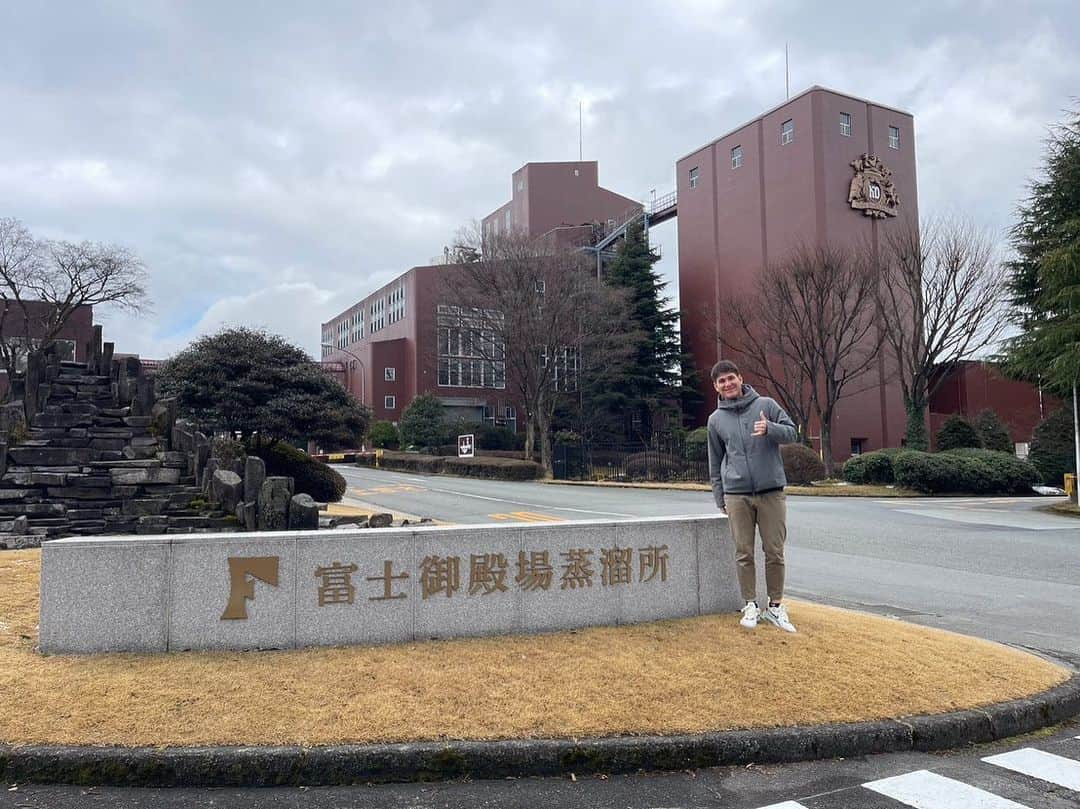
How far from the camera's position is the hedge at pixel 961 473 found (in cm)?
2502

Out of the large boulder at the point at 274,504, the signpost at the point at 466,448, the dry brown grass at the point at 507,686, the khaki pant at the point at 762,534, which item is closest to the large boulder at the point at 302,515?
the large boulder at the point at 274,504

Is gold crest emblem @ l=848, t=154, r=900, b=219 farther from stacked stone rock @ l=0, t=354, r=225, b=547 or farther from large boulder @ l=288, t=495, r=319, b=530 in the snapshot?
large boulder @ l=288, t=495, r=319, b=530

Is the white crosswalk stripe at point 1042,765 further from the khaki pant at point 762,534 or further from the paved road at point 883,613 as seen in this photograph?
the khaki pant at point 762,534

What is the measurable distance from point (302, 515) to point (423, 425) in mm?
38071

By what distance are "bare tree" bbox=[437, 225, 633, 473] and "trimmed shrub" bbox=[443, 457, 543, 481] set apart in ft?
5.94

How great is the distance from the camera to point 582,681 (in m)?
4.88

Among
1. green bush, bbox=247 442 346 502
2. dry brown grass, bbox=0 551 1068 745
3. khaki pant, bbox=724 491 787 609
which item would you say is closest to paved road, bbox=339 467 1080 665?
green bush, bbox=247 442 346 502

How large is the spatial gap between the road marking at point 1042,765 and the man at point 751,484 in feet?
5.53

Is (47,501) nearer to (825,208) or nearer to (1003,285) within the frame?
(1003,285)

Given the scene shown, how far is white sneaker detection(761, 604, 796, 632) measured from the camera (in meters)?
5.93

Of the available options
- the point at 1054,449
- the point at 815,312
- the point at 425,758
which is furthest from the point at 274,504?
the point at 1054,449

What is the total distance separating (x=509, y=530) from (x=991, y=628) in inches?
188

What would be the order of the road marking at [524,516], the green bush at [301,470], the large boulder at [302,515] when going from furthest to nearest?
the green bush at [301,470], the road marking at [524,516], the large boulder at [302,515]

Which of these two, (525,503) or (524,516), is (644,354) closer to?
(525,503)
